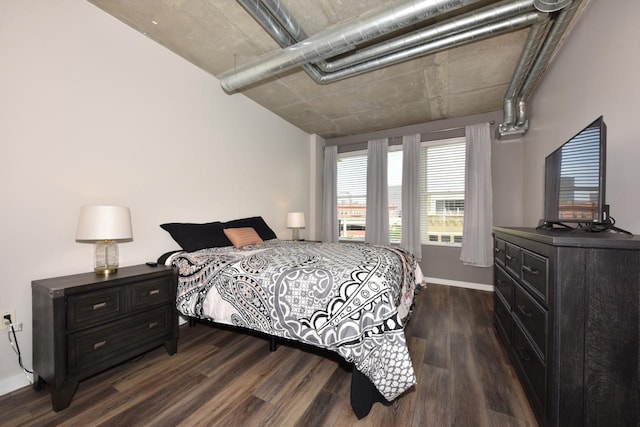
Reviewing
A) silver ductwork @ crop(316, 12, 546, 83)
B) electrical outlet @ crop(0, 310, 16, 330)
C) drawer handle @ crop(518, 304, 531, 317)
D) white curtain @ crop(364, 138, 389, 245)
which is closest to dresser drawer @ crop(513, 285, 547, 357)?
drawer handle @ crop(518, 304, 531, 317)

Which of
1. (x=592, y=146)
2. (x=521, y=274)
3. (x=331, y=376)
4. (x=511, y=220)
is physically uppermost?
(x=592, y=146)

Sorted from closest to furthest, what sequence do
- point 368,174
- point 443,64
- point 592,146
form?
point 592,146, point 443,64, point 368,174

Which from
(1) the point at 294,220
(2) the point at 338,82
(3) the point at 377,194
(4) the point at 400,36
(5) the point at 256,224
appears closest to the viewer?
(4) the point at 400,36

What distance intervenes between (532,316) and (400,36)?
91.4 inches

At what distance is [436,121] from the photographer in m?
4.20

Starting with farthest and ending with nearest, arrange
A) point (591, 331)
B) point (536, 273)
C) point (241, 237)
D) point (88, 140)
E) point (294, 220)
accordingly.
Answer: point (294, 220) → point (241, 237) → point (88, 140) → point (536, 273) → point (591, 331)

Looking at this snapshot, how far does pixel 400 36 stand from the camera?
7.27 ft

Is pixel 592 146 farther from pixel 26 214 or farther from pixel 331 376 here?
pixel 26 214

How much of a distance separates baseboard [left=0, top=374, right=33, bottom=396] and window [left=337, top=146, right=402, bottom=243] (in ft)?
13.8

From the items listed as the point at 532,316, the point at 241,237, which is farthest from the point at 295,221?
the point at 532,316

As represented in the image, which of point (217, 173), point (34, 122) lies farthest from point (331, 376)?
point (34, 122)

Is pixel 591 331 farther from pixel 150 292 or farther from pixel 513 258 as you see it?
pixel 150 292

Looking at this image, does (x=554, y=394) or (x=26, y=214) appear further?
(x=26, y=214)

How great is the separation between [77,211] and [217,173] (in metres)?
1.38
